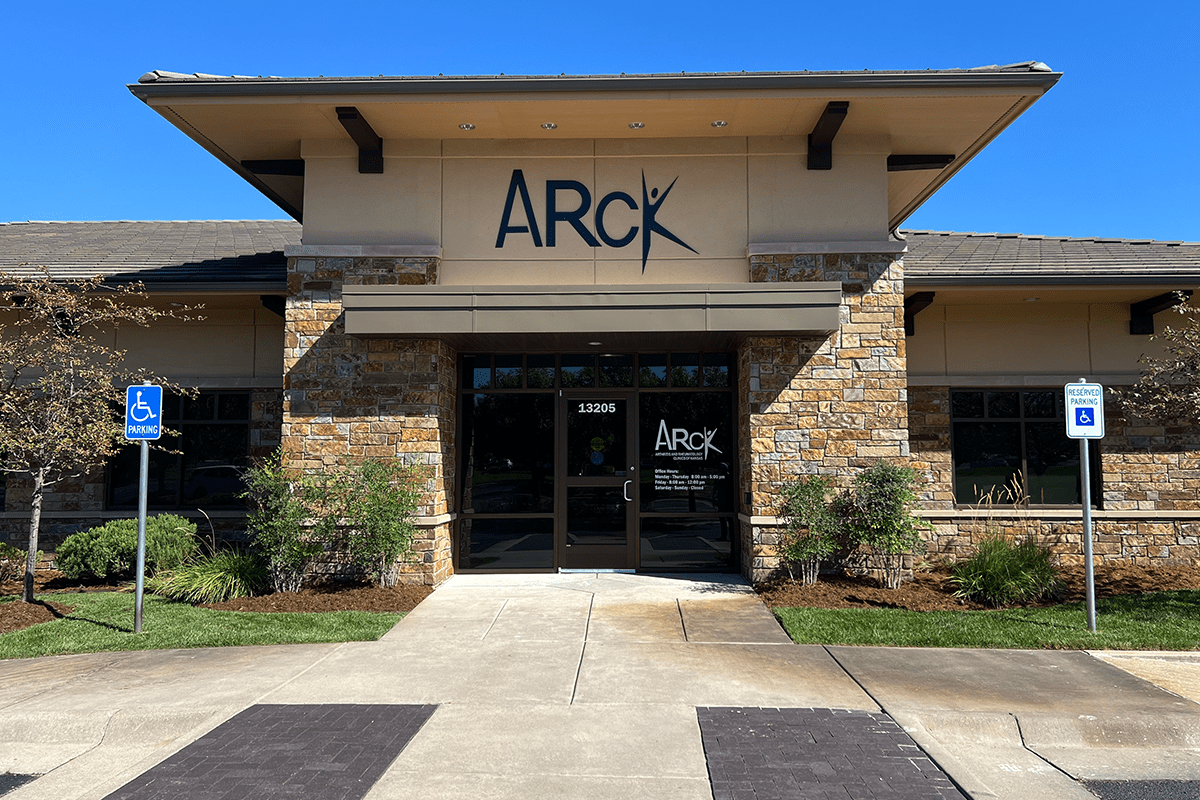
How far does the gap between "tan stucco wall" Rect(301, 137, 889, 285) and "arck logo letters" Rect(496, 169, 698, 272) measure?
2.1 inches

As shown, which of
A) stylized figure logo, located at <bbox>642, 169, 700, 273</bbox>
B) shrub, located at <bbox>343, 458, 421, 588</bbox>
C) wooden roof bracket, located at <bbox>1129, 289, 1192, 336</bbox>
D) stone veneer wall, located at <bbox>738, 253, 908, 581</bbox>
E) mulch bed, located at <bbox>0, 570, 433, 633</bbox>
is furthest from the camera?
wooden roof bracket, located at <bbox>1129, 289, 1192, 336</bbox>

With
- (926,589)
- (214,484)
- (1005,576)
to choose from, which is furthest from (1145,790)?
(214,484)

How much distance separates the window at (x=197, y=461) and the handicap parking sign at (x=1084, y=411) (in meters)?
11.0

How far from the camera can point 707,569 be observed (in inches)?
419

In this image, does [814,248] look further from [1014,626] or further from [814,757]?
[814,757]

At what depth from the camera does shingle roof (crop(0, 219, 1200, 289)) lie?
10.8 meters

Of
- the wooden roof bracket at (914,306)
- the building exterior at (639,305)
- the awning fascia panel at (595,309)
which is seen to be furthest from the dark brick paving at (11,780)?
the wooden roof bracket at (914,306)

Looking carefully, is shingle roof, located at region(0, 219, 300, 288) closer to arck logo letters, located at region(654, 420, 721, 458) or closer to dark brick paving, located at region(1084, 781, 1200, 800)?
arck logo letters, located at region(654, 420, 721, 458)

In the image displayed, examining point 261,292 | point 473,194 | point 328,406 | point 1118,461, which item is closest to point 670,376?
point 473,194

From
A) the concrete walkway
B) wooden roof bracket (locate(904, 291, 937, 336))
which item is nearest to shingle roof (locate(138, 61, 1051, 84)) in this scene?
wooden roof bracket (locate(904, 291, 937, 336))

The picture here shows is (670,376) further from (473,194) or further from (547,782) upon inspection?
(547,782)

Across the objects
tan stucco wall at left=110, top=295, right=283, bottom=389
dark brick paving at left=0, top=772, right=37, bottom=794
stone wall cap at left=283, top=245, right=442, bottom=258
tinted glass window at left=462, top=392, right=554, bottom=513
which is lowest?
dark brick paving at left=0, top=772, right=37, bottom=794

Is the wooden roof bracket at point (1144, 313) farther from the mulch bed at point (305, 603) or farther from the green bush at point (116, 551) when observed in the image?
the green bush at point (116, 551)

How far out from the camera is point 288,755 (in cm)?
457
